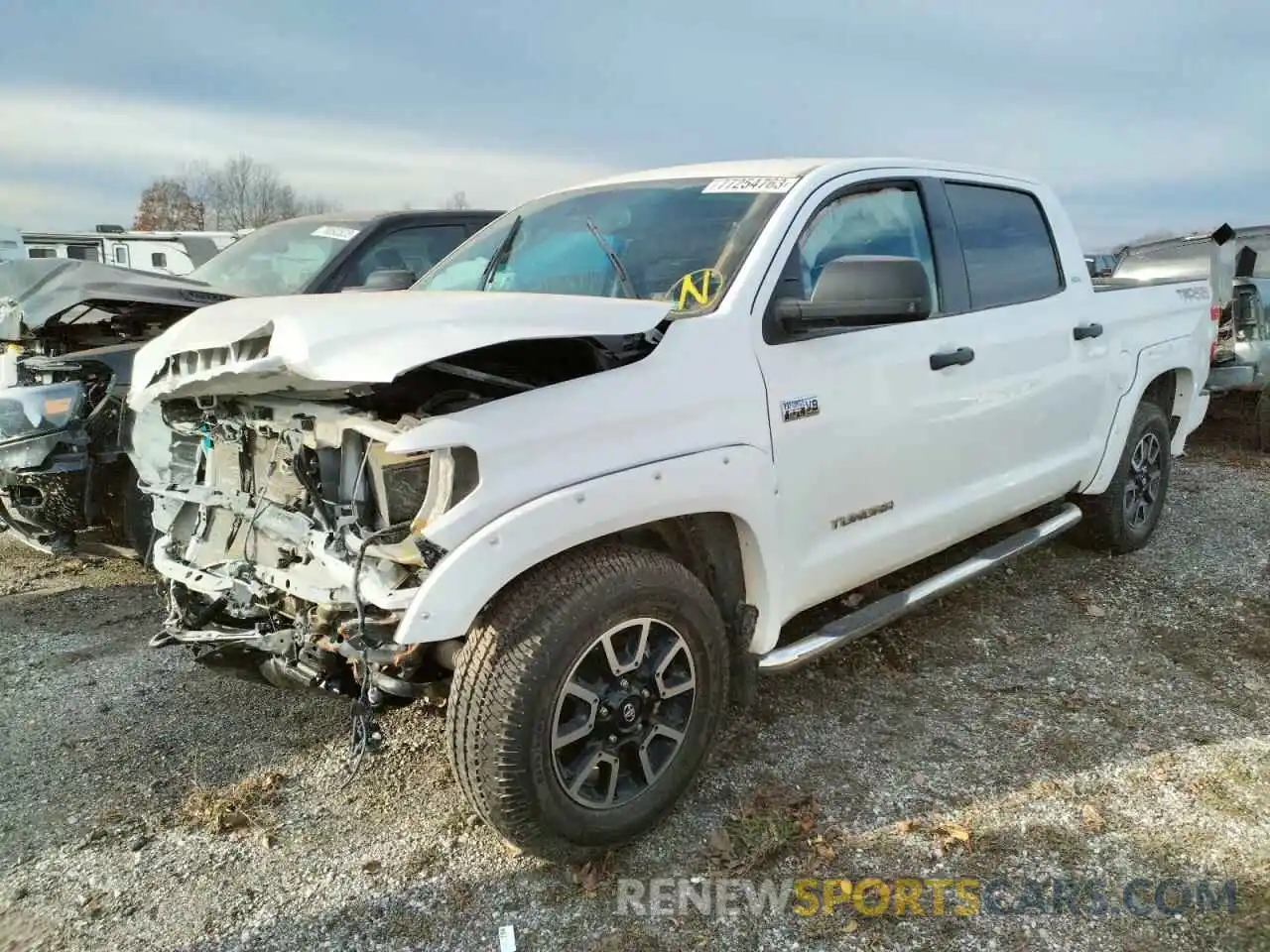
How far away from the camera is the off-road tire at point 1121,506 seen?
4930mm

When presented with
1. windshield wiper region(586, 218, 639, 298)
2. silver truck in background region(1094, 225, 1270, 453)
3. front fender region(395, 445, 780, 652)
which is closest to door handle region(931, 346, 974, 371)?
front fender region(395, 445, 780, 652)

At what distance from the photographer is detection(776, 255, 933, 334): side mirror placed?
110 inches

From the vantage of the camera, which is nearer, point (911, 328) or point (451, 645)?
point (451, 645)

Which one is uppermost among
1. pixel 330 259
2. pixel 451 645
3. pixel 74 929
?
pixel 330 259

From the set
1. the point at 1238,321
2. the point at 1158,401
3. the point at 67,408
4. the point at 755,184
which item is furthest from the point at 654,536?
the point at 1238,321

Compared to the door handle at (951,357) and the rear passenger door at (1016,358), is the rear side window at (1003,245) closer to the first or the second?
the rear passenger door at (1016,358)

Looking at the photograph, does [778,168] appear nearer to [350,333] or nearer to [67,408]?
[350,333]

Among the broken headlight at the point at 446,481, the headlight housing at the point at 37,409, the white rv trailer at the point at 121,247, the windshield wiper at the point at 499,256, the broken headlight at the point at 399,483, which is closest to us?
the broken headlight at the point at 446,481

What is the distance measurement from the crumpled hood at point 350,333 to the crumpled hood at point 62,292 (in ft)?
6.93

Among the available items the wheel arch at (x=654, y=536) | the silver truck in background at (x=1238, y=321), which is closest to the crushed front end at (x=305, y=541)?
the wheel arch at (x=654, y=536)

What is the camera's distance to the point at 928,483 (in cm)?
352

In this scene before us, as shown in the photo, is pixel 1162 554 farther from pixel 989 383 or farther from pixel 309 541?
pixel 309 541

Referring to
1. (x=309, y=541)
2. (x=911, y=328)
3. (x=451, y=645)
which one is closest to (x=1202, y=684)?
(x=911, y=328)

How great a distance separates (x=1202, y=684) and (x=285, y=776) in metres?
3.47
